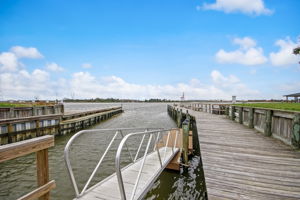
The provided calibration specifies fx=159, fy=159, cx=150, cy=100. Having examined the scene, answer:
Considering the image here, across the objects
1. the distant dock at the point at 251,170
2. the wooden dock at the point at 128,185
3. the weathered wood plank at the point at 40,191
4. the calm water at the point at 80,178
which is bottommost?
the calm water at the point at 80,178

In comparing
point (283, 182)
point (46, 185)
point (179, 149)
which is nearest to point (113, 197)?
point (46, 185)

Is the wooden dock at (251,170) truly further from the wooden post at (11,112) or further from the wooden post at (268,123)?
the wooden post at (11,112)

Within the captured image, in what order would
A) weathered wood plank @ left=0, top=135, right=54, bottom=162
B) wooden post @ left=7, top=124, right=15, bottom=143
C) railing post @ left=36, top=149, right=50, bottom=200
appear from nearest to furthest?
weathered wood plank @ left=0, top=135, right=54, bottom=162, railing post @ left=36, top=149, right=50, bottom=200, wooden post @ left=7, top=124, right=15, bottom=143

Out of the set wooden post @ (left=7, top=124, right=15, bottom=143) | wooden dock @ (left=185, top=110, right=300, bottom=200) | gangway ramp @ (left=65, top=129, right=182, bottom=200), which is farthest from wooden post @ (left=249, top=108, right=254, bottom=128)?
wooden post @ (left=7, top=124, right=15, bottom=143)

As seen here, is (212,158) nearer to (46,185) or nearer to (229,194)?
(229,194)

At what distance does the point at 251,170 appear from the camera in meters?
3.64

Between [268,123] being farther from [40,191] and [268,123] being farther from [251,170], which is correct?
[40,191]

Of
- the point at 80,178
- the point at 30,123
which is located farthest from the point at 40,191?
the point at 30,123

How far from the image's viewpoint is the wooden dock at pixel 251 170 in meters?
2.81

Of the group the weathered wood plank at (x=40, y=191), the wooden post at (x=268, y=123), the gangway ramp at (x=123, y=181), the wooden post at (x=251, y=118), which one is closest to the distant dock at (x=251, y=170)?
the wooden post at (x=268, y=123)

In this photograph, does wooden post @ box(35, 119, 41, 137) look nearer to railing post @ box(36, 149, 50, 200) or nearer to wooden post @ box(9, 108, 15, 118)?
wooden post @ box(9, 108, 15, 118)

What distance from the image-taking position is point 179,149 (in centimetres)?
745

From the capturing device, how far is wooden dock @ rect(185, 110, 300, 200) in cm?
281

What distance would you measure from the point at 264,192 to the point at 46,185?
3.47 meters
